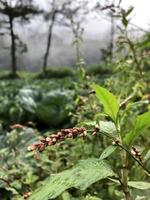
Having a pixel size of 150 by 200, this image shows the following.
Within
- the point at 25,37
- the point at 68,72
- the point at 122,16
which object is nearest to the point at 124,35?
the point at 122,16

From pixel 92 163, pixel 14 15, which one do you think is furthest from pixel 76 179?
pixel 14 15

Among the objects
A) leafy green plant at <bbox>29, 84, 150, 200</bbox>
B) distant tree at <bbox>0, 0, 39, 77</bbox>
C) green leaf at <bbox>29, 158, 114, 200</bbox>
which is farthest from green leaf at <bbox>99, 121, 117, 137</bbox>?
distant tree at <bbox>0, 0, 39, 77</bbox>

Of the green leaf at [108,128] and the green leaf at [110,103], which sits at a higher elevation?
the green leaf at [110,103]

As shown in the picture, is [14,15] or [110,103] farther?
[14,15]

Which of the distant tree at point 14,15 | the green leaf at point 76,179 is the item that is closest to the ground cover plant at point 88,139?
the green leaf at point 76,179

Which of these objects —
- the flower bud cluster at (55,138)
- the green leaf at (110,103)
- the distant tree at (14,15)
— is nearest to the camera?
the flower bud cluster at (55,138)

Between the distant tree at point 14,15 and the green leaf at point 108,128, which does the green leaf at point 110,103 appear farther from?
the distant tree at point 14,15

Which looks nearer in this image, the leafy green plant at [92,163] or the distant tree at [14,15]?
the leafy green plant at [92,163]

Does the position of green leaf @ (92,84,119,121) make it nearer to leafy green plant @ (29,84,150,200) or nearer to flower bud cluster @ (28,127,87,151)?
leafy green plant @ (29,84,150,200)

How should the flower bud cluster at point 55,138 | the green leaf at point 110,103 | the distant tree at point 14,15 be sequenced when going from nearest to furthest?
the flower bud cluster at point 55,138 → the green leaf at point 110,103 → the distant tree at point 14,15

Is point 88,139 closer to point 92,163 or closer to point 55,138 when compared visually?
point 92,163
